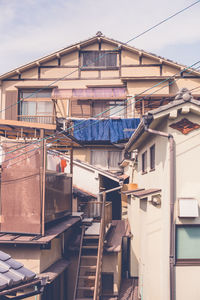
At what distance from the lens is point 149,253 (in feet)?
32.2

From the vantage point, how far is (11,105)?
25.3 metres

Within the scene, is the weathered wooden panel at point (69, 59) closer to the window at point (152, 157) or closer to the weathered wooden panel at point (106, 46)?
the weathered wooden panel at point (106, 46)

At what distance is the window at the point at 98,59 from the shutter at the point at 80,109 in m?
3.13

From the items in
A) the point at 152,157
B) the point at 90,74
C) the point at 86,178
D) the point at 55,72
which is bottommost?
the point at 86,178

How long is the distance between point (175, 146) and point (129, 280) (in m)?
8.53

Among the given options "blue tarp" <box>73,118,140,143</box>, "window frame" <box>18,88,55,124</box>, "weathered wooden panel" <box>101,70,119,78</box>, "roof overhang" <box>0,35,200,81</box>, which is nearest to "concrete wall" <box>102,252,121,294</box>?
"blue tarp" <box>73,118,140,143</box>

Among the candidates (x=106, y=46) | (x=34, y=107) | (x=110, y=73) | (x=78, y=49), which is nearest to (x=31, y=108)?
(x=34, y=107)

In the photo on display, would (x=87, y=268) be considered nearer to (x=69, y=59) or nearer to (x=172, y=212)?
(x=172, y=212)

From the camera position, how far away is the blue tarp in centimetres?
2289

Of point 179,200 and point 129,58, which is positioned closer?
point 179,200

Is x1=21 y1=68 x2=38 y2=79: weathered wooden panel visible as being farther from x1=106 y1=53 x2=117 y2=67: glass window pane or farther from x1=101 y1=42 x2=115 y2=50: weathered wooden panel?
x1=106 y1=53 x2=117 y2=67: glass window pane

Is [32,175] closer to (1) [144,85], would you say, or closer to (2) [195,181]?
(2) [195,181]

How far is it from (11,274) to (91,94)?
68.1 feet

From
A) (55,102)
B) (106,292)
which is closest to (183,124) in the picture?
(106,292)
